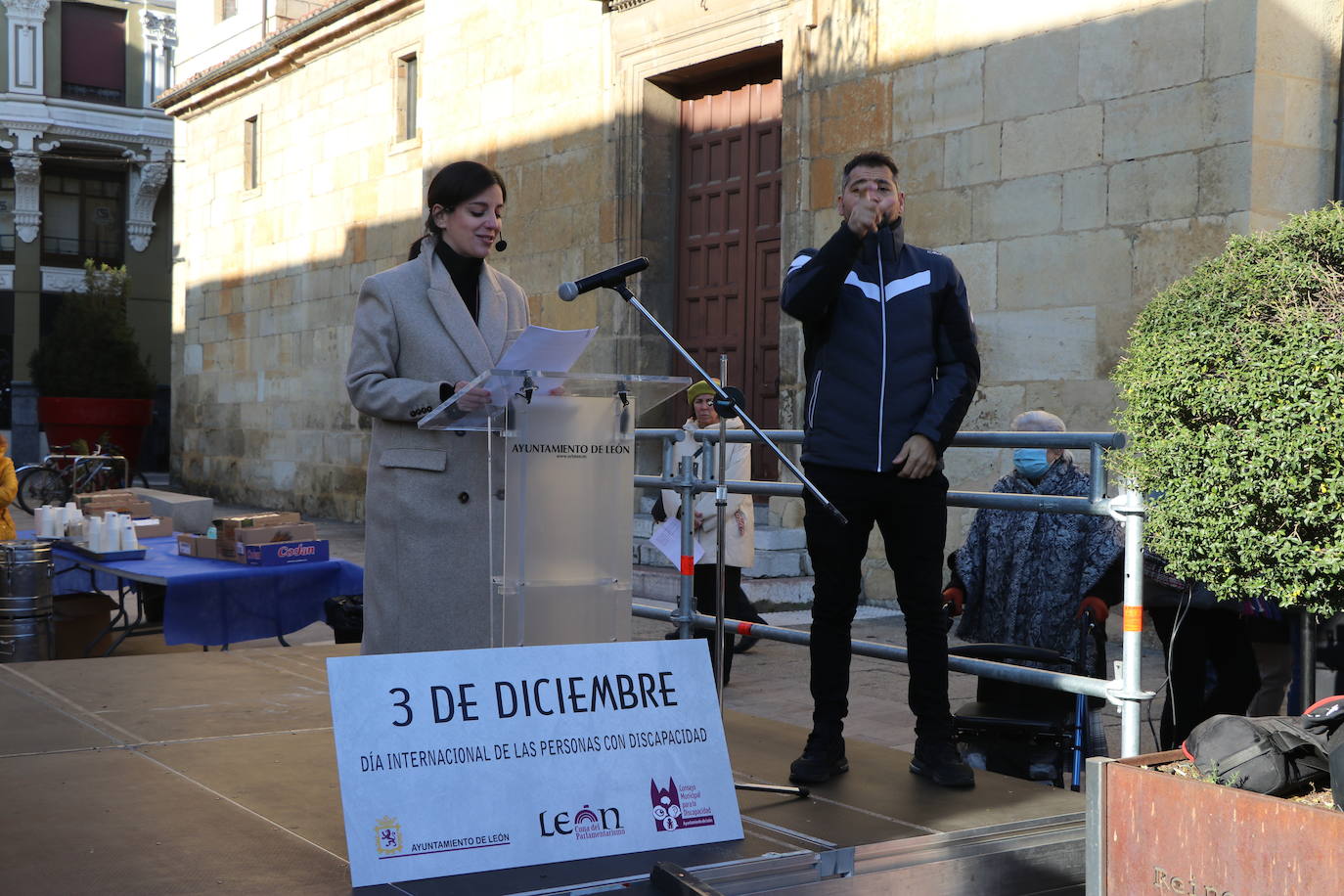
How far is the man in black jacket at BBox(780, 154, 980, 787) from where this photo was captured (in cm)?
357

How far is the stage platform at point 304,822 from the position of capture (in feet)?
9.45

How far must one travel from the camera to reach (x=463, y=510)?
3.63 metres

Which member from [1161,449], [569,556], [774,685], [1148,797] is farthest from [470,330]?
[774,685]

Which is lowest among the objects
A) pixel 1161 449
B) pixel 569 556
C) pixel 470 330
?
pixel 569 556

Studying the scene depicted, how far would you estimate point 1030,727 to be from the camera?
421cm

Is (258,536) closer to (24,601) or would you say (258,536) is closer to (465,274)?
(24,601)

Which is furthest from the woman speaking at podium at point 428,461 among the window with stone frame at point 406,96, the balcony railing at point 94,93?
the balcony railing at point 94,93

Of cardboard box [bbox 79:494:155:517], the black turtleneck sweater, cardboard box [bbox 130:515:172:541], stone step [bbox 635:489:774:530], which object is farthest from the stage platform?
stone step [bbox 635:489:774:530]

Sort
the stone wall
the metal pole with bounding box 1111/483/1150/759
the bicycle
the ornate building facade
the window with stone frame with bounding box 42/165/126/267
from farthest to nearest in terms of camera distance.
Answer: the window with stone frame with bounding box 42/165/126/267
the ornate building facade
the bicycle
the stone wall
the metal pole with bounding box 1111/483/1150/759

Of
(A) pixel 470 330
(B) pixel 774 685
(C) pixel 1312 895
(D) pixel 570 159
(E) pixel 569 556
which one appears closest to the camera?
(C) pixel 1312 895

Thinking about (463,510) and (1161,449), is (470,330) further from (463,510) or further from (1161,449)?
(1161,449)

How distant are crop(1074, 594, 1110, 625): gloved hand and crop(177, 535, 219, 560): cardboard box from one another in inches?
161

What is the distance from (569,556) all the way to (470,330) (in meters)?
0.73

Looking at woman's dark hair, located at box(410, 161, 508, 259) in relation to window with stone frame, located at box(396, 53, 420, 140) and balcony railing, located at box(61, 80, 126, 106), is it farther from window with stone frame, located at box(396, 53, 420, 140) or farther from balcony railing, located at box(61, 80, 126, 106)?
balcony railing, located at box(61, 80, 126, 106)
